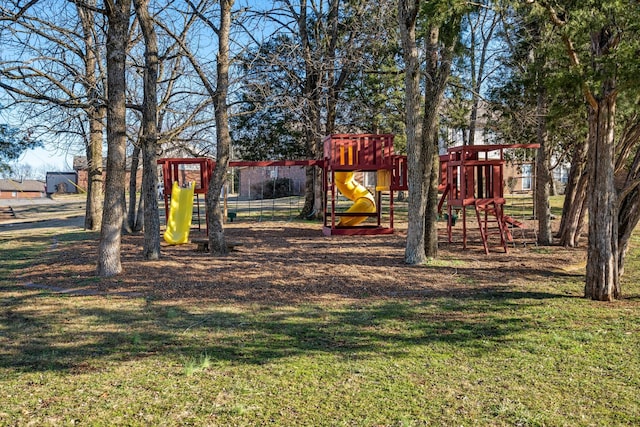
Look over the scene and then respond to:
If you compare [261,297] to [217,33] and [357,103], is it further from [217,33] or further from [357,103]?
[357,103]

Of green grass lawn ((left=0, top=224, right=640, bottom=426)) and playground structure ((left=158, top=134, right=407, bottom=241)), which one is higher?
playground structure ((left=158, top=134, right=407, bottom=241))

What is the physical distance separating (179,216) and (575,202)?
35.0 ft

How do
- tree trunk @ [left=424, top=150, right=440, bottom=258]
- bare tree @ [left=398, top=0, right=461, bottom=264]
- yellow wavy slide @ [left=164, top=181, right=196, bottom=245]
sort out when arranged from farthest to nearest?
yellow wavy slide @ [left=164, top=181, right=196, bottom=245], tree trunk @ [left=424, top=150, right=440, bottom=258], bare tree @ [left=398, top=0, right=461, bottom=264]

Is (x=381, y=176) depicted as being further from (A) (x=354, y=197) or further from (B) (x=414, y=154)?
(B) (x=414, y=154)

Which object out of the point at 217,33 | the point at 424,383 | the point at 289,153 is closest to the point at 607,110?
the point at 424,383

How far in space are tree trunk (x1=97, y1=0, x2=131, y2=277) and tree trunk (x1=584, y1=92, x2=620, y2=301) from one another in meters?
7.34

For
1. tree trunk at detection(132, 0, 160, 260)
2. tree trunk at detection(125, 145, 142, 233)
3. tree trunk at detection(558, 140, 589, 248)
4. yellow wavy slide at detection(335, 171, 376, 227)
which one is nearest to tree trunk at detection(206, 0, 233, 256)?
tree trunk at detection(132, 0, 160, 260)

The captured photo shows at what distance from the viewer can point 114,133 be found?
9.36m

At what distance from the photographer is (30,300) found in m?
7.81

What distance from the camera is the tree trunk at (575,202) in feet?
43.6

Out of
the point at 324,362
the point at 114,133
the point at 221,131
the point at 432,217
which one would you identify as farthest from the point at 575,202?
the point at 114,133

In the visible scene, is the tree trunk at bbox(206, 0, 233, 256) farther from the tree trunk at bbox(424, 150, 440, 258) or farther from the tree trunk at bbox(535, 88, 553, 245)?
the tree trunk at bbox(535, 88, 553, 245)

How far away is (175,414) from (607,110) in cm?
671

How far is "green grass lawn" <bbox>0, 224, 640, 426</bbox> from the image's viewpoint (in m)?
→ 4.07
